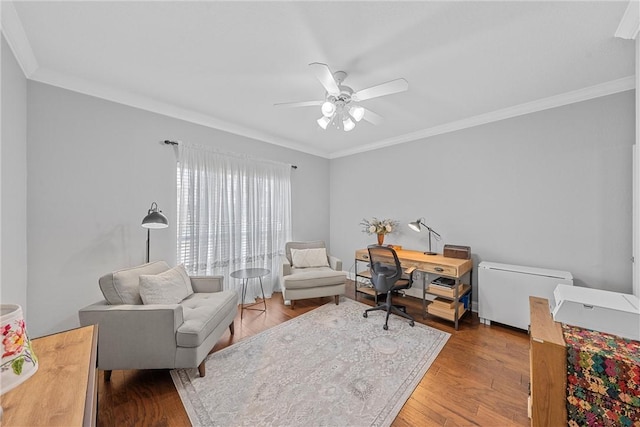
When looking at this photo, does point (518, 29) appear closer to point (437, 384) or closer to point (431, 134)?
point (431, 134)

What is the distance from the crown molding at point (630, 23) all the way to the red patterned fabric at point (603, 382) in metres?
1.85

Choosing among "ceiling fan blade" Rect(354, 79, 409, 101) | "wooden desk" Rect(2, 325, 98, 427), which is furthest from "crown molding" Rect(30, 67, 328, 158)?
"wooden desk" Rect(2, 325, 98, 427)

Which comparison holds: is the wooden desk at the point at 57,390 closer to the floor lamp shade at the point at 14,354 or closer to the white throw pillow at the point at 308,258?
the floor lamp shade at the point at 14,354

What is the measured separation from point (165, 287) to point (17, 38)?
6.67 ft

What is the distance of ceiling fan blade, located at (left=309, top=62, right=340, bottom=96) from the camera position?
154cm

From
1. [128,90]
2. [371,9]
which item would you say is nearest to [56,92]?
[128,90]

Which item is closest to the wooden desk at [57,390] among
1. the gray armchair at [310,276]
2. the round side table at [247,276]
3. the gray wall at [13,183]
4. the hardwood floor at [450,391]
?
the hardwood floor at [450,391]

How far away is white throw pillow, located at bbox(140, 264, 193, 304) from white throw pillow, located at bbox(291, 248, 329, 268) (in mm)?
1532

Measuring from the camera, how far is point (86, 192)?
2.31 metres

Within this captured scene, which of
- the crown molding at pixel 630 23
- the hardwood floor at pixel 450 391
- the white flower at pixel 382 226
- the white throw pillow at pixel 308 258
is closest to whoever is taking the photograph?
the crown molding at pixel 630 23

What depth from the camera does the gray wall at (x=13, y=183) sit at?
63.2 inches

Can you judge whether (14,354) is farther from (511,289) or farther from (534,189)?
(534,189)

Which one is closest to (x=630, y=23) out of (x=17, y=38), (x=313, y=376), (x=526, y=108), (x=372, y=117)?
(x=526, y=108)

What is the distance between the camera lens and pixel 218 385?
1.80m
